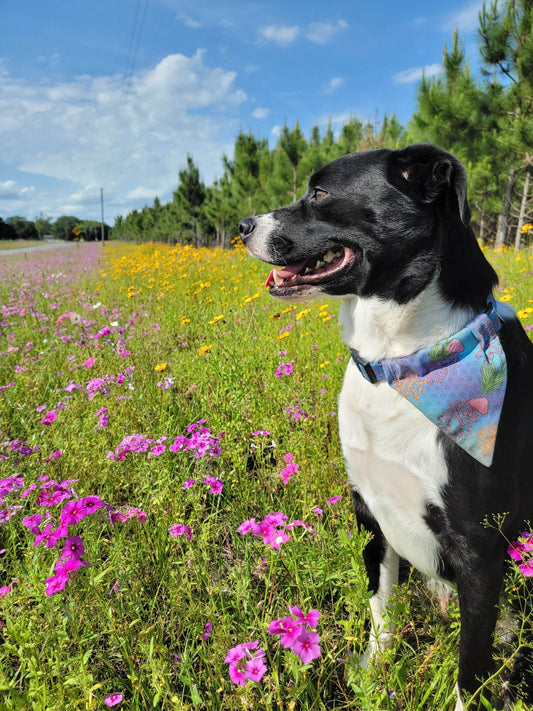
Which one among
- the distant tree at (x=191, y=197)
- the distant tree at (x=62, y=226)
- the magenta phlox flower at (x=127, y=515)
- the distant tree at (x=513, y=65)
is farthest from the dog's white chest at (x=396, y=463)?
the distant tree at (x=62, y=226)

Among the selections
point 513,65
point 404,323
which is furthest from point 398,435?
point 513,65

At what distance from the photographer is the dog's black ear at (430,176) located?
1.40 meters

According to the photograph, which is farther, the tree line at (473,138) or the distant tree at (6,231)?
the distant tree at (6,231)

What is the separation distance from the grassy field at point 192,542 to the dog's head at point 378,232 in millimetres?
785

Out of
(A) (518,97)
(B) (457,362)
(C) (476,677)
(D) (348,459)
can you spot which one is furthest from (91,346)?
(A) (518,97)

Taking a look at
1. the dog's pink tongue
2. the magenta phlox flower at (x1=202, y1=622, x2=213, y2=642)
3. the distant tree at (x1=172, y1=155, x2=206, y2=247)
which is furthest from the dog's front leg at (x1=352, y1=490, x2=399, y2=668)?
the distant tree at (x1=172, y1=155, x2=206, y2=247)

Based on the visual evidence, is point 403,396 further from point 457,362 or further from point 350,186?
point 350,186

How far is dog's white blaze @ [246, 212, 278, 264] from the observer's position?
1787mm

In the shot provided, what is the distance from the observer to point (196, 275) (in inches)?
276

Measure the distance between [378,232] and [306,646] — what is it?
1.27 meters

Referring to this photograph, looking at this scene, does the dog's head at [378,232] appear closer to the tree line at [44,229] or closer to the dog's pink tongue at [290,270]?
→ the dog's pink tongue at [290,270]

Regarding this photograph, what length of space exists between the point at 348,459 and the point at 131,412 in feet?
5.11

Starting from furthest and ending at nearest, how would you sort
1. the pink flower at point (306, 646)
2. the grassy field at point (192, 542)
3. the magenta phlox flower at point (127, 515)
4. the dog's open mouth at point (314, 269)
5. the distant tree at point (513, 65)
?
the distant tree at point (513, 65), the dog's open mouth at point (314, 269), the magenta phlox flower at point (127, 515), the grassy field at point (192, 542), the pink flower at point (306, 646)

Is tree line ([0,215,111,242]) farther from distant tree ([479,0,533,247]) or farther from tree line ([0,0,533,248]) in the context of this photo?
distant tree ([479,0,533,247])
